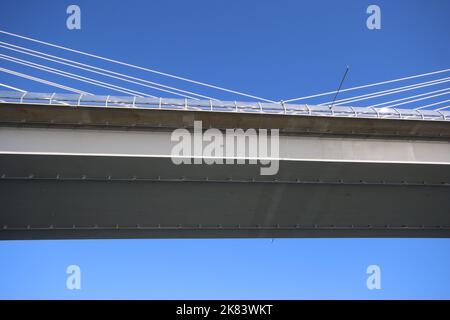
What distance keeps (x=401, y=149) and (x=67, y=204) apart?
10553 millimetres

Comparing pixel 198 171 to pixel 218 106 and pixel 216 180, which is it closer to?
pixel 216 180

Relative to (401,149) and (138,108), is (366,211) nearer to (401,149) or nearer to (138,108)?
(401,149)

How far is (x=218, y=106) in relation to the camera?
12820 mm

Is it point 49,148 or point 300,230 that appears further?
point 300,230

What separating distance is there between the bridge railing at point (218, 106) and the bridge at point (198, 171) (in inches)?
1.3

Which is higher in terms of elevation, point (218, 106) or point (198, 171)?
point (218, 106)

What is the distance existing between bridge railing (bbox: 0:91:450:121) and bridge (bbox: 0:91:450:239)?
0.03m

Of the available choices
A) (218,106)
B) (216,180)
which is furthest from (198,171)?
(218,106)

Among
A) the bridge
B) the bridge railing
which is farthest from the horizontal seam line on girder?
the bridge railing

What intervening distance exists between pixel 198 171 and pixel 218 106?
2.05 meters

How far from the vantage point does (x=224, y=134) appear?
12945mm

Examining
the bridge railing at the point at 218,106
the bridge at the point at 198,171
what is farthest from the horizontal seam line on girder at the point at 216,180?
the bridge railing at the point at 218,106

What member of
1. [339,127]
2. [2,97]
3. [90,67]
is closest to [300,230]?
[339,127]

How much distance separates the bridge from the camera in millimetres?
12180
